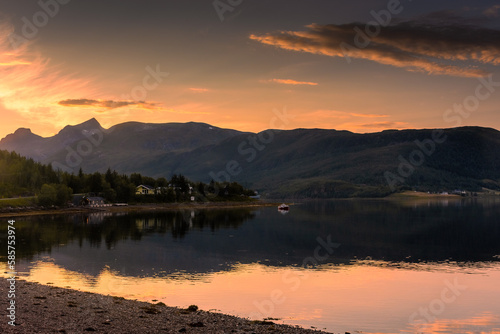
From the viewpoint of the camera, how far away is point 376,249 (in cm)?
8400

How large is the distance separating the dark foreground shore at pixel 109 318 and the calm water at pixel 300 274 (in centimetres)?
418

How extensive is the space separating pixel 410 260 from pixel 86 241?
197 feet

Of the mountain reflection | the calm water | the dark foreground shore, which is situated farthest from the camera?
the mountain reflection

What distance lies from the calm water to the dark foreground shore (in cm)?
418

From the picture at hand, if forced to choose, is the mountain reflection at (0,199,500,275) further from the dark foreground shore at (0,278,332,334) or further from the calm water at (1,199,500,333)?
the dark foreground shore at (0,278,332,334)

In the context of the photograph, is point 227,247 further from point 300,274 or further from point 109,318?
point 109,318

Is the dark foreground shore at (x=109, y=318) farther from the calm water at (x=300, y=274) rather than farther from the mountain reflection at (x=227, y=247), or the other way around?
the mountain reflection at (x=227, y=247)

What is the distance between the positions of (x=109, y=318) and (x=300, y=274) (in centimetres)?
2988

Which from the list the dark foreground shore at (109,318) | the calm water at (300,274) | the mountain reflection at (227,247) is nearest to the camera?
the dark foreground shore at (109,318)

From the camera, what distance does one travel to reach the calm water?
1550 inches

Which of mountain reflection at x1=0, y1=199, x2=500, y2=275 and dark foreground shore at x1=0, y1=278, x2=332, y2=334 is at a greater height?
dark foreground shore at x1=0, y1=278, x2=332, y2=334

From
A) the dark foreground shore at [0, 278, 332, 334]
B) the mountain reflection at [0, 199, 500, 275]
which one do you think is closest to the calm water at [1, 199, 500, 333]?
the mountain reflection at [0, 199, 500, 275]

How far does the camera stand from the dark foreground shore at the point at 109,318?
2952cm

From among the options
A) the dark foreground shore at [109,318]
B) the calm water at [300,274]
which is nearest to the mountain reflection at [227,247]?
the calm water at [300,274]
